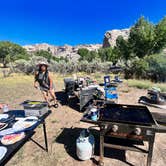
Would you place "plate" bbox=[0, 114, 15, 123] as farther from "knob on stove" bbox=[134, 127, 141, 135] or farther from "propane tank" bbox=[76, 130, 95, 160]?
"knob on stove" bbox=[134, 127, 141, 135]

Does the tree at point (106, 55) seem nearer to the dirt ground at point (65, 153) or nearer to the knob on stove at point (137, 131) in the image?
the dirt ground at point (65, 153)

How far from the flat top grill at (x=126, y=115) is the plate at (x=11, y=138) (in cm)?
106

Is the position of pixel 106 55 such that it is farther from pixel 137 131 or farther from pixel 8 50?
pixel 137 131

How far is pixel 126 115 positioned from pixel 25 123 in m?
1.48

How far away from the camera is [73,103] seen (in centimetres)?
547

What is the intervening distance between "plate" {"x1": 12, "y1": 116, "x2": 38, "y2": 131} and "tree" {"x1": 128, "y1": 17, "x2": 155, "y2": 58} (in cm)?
1741

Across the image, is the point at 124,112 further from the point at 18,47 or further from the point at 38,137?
the point at 18,47

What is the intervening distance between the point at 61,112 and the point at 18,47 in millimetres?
29193

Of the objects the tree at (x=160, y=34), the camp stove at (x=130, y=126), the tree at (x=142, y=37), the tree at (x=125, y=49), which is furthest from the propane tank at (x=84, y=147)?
the tree at (x=125, y=49)

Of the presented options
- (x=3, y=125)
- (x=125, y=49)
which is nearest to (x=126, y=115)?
(x=3, y=125)

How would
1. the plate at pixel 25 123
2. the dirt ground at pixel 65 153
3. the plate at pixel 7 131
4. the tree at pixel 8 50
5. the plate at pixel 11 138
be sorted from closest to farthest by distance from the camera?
1. the plate at pixel 11 138
2. the plate at pixel 7 131
3. the plate at pixel 25 123
4. the dirt ground at pixel 65 153
5. the tree at pixel 8 50

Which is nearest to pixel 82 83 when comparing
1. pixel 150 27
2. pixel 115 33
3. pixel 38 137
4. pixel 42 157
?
pixel 38 137

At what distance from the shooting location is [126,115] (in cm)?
223

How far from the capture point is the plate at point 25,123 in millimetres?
2075
